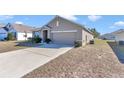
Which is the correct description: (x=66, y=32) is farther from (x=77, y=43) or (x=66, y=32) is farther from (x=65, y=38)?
(x=77, y=43)

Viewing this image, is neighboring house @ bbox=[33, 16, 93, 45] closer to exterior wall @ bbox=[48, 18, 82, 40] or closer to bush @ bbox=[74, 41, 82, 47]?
exterior wall @ bbox=[48, 18, 82, 40]

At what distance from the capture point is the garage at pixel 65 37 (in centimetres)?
1522

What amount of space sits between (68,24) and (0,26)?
8407mm

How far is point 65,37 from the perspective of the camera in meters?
15.5

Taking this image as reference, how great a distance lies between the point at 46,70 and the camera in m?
6.13

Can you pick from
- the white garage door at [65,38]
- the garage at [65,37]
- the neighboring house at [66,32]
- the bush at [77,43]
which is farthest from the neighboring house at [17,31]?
the bush at [77,43]

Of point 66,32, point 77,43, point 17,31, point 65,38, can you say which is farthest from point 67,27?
point 17,31

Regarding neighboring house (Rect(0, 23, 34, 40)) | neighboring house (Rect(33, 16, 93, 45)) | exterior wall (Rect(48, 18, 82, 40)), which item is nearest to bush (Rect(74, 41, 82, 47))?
neighboring house (Rect(33, 16, 93, 45))

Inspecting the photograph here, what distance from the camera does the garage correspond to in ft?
49.9
